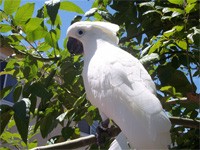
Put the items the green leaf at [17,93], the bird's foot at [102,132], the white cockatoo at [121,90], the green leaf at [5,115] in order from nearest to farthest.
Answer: the white cockatoo at [121,90], the bird's foot at [102,132], the green leaf at [5,115], the green leaf at [17,93]

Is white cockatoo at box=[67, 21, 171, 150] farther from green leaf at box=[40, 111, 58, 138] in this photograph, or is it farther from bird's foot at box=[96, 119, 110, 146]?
green leaf at box=[40, 111, 58, 138]

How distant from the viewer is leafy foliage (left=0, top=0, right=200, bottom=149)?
0.70m

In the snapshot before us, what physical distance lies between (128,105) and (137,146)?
60mm

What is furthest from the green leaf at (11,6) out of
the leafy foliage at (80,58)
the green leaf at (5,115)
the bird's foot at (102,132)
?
the bird's foot at (102,132)

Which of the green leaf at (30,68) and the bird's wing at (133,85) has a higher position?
the bird's wing at (133,85)

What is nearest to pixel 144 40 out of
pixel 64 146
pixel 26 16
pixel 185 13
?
pixel 185 13

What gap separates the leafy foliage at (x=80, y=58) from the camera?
698mm

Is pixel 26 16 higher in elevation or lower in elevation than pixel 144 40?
higher

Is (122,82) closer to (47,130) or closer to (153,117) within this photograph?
(153,117)

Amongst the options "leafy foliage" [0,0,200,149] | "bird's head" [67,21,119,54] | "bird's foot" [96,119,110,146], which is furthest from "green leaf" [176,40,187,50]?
"bird's foot" [96,119,110,146]

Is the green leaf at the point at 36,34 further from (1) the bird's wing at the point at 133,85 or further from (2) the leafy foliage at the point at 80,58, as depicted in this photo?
(1) the bird's wing at the point at 133,85

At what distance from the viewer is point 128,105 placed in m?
Answer: 0.45

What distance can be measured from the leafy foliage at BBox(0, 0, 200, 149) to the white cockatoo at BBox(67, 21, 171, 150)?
3.7 inches

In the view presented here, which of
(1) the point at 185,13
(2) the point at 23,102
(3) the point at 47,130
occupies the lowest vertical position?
(3) the point at 47,130
